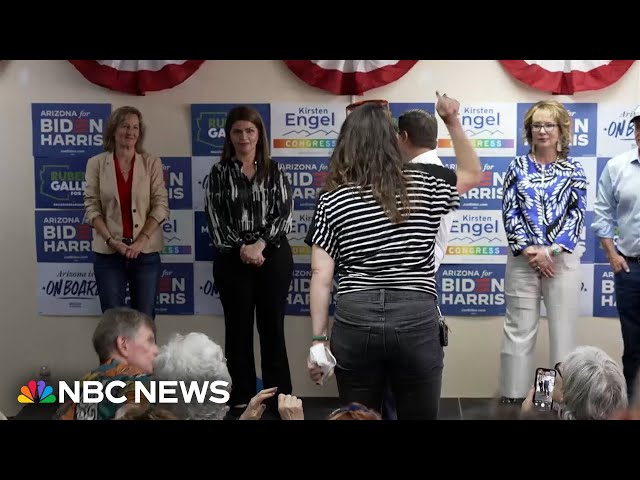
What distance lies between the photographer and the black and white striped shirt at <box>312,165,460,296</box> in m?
3.12

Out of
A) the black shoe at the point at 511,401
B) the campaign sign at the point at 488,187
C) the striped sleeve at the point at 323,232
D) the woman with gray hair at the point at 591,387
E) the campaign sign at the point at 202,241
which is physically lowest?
the black shoe at the point at 511,401

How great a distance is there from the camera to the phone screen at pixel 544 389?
3068mm

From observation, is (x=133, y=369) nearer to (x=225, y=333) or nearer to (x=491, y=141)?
(x=225, y=333)

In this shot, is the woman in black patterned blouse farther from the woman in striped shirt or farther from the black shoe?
the woman in striped shirt

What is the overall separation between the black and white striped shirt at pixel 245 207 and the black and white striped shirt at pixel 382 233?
166 cm

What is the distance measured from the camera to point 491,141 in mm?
5152

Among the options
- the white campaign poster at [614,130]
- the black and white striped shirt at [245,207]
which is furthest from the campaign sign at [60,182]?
the white campaign poster at [614,130]

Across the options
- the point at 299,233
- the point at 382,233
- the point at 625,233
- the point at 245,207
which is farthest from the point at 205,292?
the point at 382,233

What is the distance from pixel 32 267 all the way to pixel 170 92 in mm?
1282

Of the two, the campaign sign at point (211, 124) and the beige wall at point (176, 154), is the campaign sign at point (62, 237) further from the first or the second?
the campaign sign at point (211, 124)

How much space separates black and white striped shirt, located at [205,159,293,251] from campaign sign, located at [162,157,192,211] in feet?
1.47

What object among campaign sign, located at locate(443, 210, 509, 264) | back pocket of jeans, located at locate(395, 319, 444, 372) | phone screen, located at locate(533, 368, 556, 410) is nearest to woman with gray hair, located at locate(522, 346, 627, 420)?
phone screen, located at locate(533, 368, 556, 410)

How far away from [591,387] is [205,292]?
301cm

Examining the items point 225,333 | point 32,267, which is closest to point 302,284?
point 225,333
